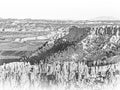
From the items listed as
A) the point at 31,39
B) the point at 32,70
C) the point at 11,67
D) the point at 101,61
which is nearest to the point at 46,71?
the point at 32,70

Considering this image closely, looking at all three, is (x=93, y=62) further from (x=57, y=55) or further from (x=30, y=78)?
(x=30, y=78)

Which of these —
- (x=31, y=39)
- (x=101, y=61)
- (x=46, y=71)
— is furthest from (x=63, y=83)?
(x=31, y=39)

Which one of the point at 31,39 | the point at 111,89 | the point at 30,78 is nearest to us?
the point at 111,89

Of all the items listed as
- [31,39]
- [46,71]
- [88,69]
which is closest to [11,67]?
[46,71]

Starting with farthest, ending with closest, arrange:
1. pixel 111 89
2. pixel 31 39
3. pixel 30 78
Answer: pixel 31 39 < pixel 30 78 < pixel 111 89

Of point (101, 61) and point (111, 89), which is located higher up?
point (101, 61)

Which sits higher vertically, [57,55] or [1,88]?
[57,55]

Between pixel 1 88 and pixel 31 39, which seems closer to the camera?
pixel 1 88

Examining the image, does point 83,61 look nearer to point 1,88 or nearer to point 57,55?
point 57,55

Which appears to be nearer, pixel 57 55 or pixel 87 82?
pixel 87 82
